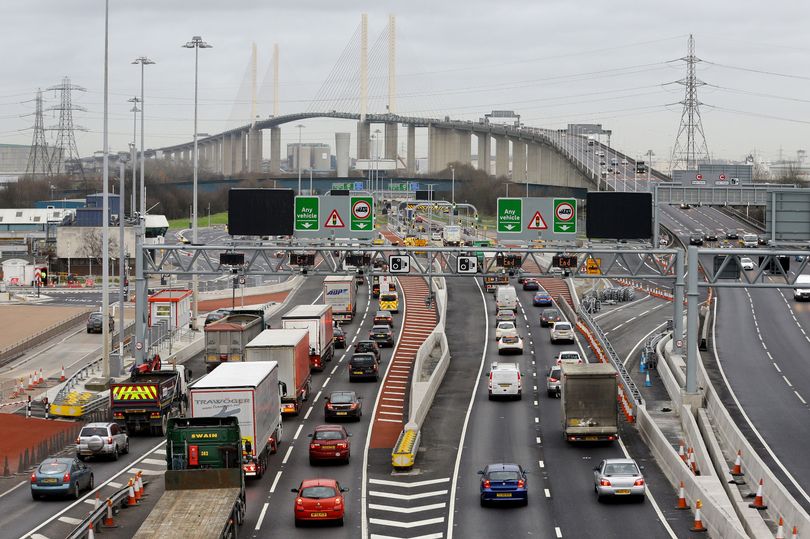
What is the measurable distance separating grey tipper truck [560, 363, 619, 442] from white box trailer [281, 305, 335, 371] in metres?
19.7

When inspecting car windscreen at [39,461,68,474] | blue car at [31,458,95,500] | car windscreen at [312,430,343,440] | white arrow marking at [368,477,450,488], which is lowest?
white arrow marking at [368,477,450,488]

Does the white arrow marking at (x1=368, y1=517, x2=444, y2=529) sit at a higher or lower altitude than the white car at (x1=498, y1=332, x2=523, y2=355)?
lower

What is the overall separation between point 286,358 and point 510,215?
41.3 ft

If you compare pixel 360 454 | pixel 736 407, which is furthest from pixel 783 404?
pixel 360 454

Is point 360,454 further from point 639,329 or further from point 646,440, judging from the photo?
point 639,329

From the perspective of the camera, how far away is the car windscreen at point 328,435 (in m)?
41.8

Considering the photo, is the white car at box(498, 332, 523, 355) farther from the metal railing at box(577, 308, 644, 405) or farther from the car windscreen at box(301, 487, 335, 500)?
the car windscreen at box(301, 487, 335, 500)

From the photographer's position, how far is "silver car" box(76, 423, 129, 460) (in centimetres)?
4216

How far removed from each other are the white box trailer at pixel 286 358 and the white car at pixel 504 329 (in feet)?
76.7

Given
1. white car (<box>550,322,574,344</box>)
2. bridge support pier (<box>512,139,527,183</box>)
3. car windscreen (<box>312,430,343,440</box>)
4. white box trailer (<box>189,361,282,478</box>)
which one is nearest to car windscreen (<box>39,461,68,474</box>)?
white box trailer (<box>189,361,282,478</box>)

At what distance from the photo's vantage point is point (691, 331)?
50469 mm

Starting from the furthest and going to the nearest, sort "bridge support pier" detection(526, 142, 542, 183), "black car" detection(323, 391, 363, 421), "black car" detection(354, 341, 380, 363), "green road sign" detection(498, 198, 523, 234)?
1. "bridge support pier" detection(526, 142, 542, 183)
2. "black car" detection(354, 341, 380, 363)
3. "green road sign" detection(498, 198, 523, 234)
4. "black car" detection(323, 391, 363, 421)

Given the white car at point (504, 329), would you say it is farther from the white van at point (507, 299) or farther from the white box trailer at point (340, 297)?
the white box trailer at point (340, 297)

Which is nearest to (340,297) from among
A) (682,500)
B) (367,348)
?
(367,348)
